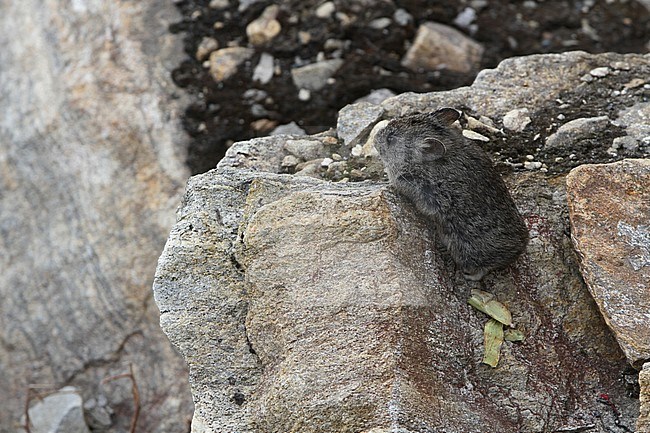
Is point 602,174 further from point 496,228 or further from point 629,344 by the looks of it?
point 629,344

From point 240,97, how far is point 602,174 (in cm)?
343

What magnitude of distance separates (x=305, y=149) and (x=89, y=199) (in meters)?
2.32

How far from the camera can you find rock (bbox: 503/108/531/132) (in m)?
5.31

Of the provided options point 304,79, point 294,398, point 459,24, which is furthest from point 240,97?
point 294,398

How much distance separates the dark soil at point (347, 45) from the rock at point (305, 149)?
143cm

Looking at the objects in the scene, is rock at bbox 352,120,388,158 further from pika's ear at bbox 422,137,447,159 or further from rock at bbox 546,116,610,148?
rock at bbox 546,116,610,148

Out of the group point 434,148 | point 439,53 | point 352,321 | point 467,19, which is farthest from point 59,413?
point 467,19

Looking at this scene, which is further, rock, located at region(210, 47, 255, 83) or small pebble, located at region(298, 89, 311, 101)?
rock, located at region(210, 47, 255, 83)

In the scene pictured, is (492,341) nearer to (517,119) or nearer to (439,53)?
(517,119)

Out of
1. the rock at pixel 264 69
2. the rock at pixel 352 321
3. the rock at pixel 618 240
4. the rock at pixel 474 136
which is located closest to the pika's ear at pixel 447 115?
the rock at pixel 474 136

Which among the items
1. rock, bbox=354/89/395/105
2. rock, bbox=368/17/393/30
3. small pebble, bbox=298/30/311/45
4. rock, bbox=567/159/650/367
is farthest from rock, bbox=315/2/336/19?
rock, bbox=567/159/650/367

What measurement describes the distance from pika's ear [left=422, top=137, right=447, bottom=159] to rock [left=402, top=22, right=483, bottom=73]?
2.58 m

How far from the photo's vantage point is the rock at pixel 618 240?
4008mm

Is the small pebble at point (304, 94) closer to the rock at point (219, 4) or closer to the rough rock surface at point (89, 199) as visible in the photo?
the rough rock surface at point (89, 199)
